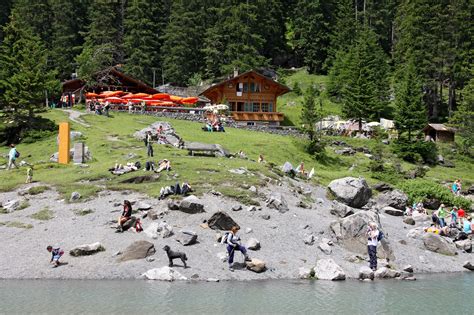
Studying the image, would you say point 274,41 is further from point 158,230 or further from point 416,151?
point 158,230

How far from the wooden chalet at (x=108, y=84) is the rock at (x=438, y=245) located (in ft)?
207

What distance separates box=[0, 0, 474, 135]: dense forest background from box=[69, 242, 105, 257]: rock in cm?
5340

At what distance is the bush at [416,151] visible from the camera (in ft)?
205

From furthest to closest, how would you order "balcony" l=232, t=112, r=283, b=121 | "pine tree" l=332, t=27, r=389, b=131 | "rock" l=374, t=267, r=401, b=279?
"balcony" l=232, t=112, r=283, b=121 < "pine tree" l=332, t=27, r=389, b=131 < "rock" l=374, t=267, r=401, b=279

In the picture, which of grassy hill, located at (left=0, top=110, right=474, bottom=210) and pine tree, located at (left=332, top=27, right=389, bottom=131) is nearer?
grassy hill, located at (left=0, top=110, right=474, bottom=210)

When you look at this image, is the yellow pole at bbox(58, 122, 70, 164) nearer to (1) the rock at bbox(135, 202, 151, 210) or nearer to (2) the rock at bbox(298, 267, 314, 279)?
(1) the rock at bbox(135, 202, 151, 210)

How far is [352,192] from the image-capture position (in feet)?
126

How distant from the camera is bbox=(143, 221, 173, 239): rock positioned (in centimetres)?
2703

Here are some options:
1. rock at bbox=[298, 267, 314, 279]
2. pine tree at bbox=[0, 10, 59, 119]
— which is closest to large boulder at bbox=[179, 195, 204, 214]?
rock at bbox=[298, 267, 314, 279]

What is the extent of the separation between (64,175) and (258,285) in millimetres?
21399

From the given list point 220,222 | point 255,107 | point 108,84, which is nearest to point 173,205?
point 220,222

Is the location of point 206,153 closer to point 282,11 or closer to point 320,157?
point 320,157

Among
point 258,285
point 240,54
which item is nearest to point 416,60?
point 240,54

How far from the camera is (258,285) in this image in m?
23.1
